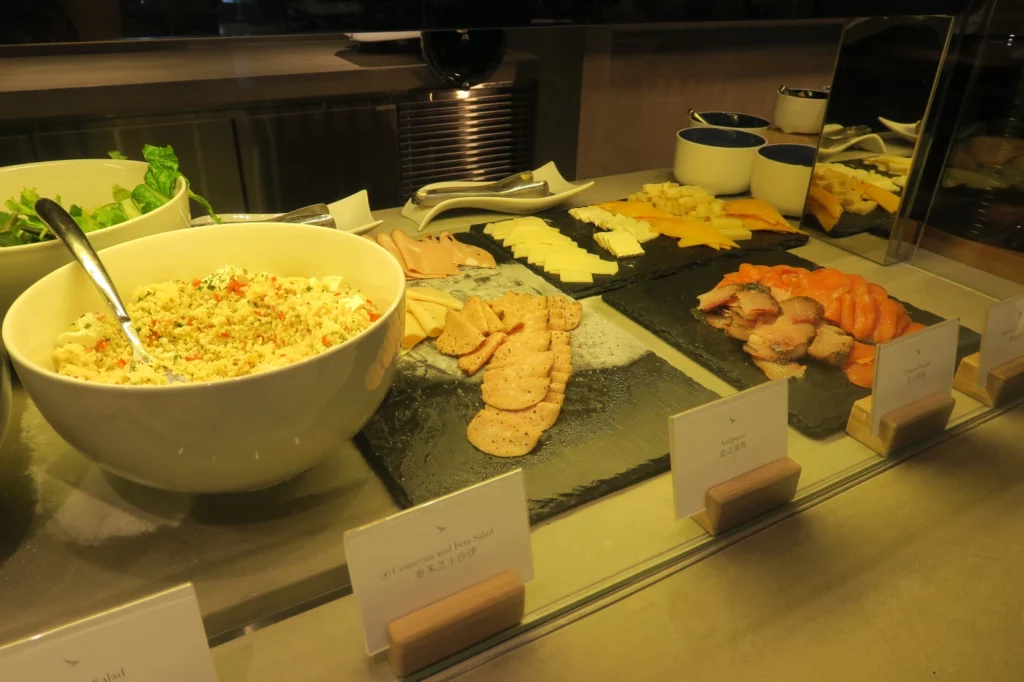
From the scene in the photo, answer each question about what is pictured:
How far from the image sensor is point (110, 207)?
864 millimetres

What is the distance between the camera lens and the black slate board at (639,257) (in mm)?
1188

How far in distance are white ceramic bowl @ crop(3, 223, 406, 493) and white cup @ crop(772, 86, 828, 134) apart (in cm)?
143

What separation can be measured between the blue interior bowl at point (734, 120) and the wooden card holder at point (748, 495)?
1.18 meters

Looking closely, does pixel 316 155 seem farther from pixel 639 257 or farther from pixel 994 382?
pixel 994 382

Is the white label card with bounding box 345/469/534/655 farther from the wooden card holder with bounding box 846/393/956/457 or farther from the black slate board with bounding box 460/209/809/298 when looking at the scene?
the black slate board with bounding box 460/209/809/298

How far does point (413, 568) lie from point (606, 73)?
2.38 meters

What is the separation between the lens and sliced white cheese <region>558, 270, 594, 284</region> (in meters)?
1.18

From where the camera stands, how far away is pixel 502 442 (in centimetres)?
79

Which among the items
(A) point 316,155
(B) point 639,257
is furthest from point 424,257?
(A) point 316,155

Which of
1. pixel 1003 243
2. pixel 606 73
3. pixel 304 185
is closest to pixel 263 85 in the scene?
pixel 304 185

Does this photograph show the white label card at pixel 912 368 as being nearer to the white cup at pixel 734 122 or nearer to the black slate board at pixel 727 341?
the black slate board at pixel 727 341

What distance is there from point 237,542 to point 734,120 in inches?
59.4

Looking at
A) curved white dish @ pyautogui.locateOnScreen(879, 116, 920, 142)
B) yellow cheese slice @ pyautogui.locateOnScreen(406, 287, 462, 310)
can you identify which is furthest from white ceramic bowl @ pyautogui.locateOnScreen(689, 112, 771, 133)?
yellow cheese slice @ pyautogui.locateOnScreen(406, 287, 462, 310)

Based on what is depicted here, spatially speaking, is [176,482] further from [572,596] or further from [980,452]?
[980,452]
